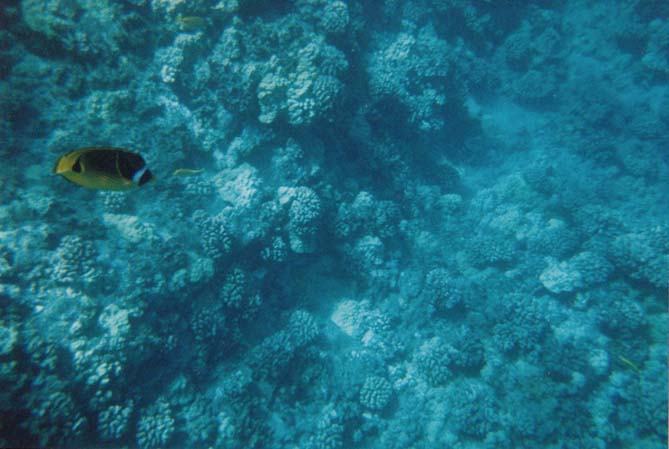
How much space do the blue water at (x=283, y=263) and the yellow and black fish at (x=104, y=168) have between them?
9.68ft

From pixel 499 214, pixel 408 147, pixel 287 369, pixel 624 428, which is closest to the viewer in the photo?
pixel 287 369

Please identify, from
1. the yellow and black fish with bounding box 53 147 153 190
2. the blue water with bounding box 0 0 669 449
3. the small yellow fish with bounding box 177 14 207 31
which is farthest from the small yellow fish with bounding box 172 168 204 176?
the yellow and black fish with bounding box 53 147 153 190

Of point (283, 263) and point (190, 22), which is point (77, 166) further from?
point (190, 22)

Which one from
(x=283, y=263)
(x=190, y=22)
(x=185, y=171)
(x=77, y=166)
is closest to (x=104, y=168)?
(x=77, y=166)

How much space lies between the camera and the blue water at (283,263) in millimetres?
4348

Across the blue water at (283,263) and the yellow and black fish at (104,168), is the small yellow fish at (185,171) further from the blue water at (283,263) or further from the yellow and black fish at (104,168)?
the yellow and black fish at (104,168)

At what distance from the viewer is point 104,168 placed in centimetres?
201

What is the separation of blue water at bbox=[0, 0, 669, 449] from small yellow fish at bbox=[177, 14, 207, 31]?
5 cm

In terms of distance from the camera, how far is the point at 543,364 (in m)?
6.47

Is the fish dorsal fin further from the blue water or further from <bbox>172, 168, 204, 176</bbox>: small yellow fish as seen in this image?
<bbox>172, 168, 204, 176</bbox>: small yellow fish

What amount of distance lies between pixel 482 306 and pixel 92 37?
8.44 meters

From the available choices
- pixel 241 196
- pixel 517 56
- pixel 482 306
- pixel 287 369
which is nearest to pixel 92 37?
pixel 241 196

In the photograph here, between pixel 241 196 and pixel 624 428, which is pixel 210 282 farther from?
pixel 624 428

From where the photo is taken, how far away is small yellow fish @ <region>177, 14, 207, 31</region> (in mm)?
5730
